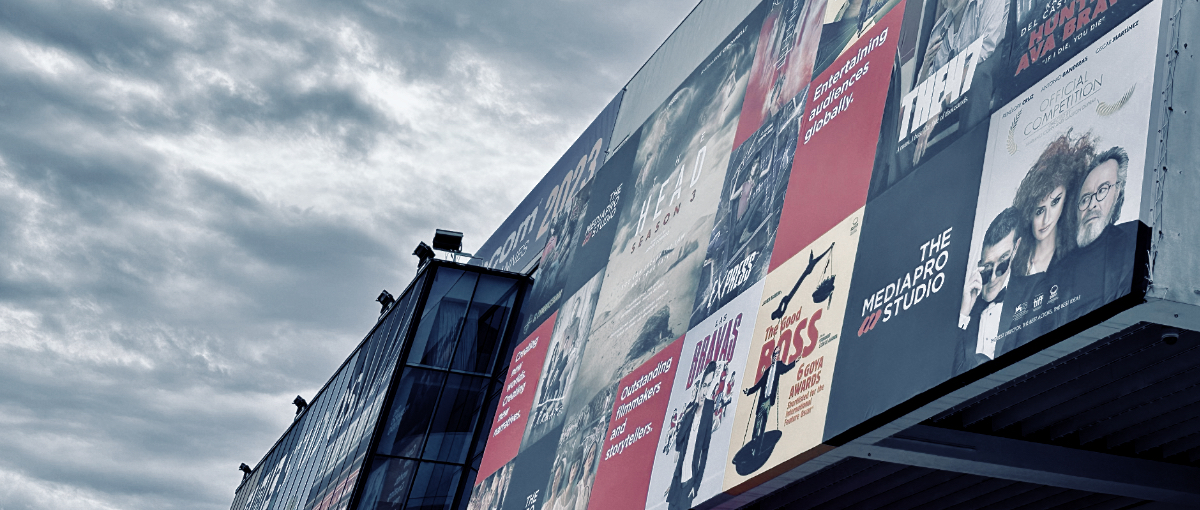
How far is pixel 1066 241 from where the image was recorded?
380 inches

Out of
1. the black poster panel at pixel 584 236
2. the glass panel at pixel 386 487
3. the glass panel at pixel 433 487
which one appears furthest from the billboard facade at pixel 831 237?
the glass panel at pixel 386 487

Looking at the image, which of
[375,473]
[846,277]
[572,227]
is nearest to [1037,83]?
[846,277]

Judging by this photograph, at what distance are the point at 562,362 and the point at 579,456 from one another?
3.25 m

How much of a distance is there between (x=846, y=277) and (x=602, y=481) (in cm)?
624

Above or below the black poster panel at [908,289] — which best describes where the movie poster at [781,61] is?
above

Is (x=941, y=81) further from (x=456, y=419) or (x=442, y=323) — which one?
(x=442, y=323)

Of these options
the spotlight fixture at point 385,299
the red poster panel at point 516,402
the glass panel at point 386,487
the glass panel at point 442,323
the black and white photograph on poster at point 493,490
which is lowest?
the black and white photograph on poster at point 493,490

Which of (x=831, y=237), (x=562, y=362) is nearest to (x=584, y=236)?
(x=562, y=362)

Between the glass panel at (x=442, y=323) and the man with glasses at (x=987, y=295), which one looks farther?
the glass panel at (x=442, y=323)

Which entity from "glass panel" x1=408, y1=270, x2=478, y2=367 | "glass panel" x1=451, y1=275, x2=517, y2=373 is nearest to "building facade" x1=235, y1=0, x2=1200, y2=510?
"glass panel" x1=451, y1=275, x2=517, y2=373

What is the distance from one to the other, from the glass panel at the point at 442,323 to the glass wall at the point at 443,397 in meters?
0.02

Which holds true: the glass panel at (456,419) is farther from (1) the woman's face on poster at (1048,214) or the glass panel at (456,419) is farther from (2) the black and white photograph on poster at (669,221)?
(1) the woman's face on poster at (1048,214)

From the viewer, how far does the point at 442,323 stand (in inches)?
1195

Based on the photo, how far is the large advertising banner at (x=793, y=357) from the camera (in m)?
12.5
